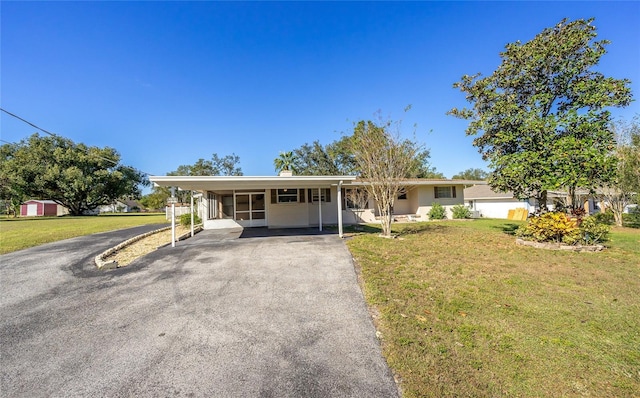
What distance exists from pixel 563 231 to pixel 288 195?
11.8 metres

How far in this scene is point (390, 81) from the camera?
587 inches

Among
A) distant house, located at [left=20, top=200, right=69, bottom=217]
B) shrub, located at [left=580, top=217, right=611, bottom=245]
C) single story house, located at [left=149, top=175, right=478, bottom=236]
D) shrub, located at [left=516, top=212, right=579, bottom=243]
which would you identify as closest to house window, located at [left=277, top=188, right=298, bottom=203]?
Answer: single story house, located at [left=149, top=175, right=478, bottom=236]

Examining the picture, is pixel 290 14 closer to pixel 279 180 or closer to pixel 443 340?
pixel 279 180

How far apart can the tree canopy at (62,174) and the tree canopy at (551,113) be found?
4197 cm

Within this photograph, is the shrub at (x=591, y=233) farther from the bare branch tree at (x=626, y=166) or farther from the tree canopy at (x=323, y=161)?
the tree canopy at (x=323, y=161)

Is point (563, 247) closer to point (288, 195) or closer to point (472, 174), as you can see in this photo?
point (288, 195)

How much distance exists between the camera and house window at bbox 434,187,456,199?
60.6 feet

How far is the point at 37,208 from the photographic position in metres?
44.5

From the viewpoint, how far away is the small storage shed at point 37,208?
44.3 m

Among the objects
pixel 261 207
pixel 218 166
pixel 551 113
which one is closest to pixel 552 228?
pixel 551 113

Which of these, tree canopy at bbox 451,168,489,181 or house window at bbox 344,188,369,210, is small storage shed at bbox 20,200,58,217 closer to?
house window at bbox 344,188,369,210

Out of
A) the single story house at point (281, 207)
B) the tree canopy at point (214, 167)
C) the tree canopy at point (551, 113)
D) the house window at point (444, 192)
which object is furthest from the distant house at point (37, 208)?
the tree canopy at point (551, 113)

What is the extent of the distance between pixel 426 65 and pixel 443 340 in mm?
13978

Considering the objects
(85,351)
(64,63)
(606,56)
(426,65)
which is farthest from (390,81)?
(85,351)
